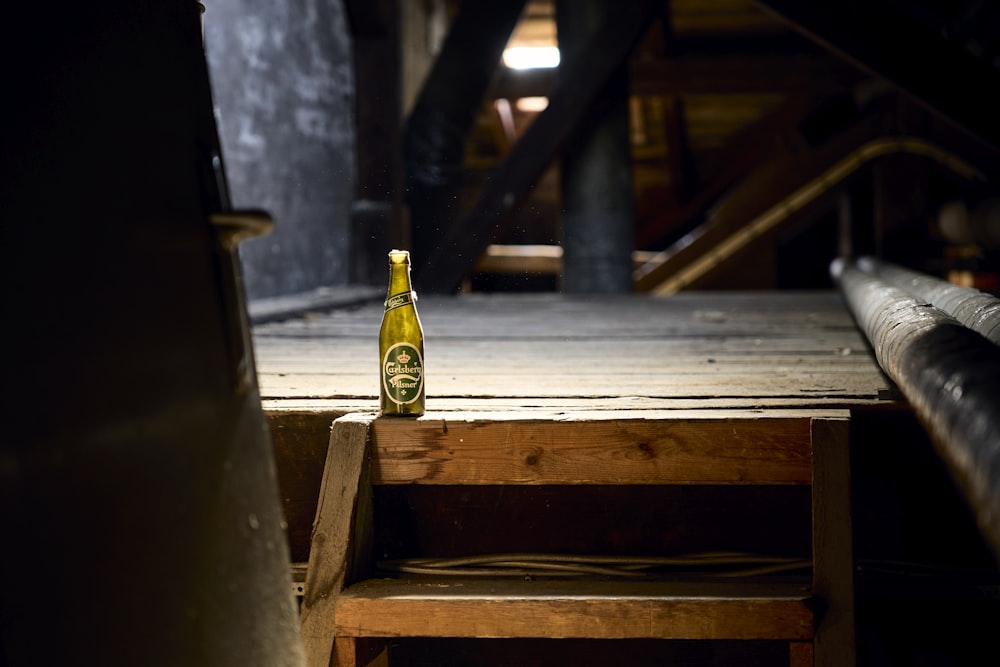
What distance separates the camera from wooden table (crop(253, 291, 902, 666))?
1.84m

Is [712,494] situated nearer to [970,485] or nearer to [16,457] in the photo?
[970,485]

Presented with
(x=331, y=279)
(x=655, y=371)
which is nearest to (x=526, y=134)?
(x=331, y=279)

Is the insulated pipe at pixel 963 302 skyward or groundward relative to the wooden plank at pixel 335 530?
skyward

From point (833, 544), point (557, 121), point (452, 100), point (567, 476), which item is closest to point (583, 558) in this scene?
point (567, 476)

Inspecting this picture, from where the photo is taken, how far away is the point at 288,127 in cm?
637

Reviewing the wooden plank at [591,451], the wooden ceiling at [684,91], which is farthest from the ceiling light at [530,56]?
the wooden plank at [591,451]

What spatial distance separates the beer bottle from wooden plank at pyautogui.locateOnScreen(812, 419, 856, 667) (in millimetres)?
864

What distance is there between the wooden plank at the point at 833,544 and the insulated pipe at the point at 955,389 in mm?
185

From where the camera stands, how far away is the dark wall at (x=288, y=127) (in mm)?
5664

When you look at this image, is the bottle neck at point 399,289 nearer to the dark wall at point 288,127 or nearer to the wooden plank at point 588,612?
the wooden plank at point 588,612

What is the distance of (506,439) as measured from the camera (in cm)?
199

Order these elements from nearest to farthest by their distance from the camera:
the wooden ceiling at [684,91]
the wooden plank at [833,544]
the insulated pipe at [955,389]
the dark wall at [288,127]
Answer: the insulated pipe at [955,389] → the wooden plank at [833,544] → the dark wall at [288,127] → the wooden ceiling at [684,91]

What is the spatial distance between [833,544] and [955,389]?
48cm

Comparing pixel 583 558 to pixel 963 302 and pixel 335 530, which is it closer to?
pixel 335 530
